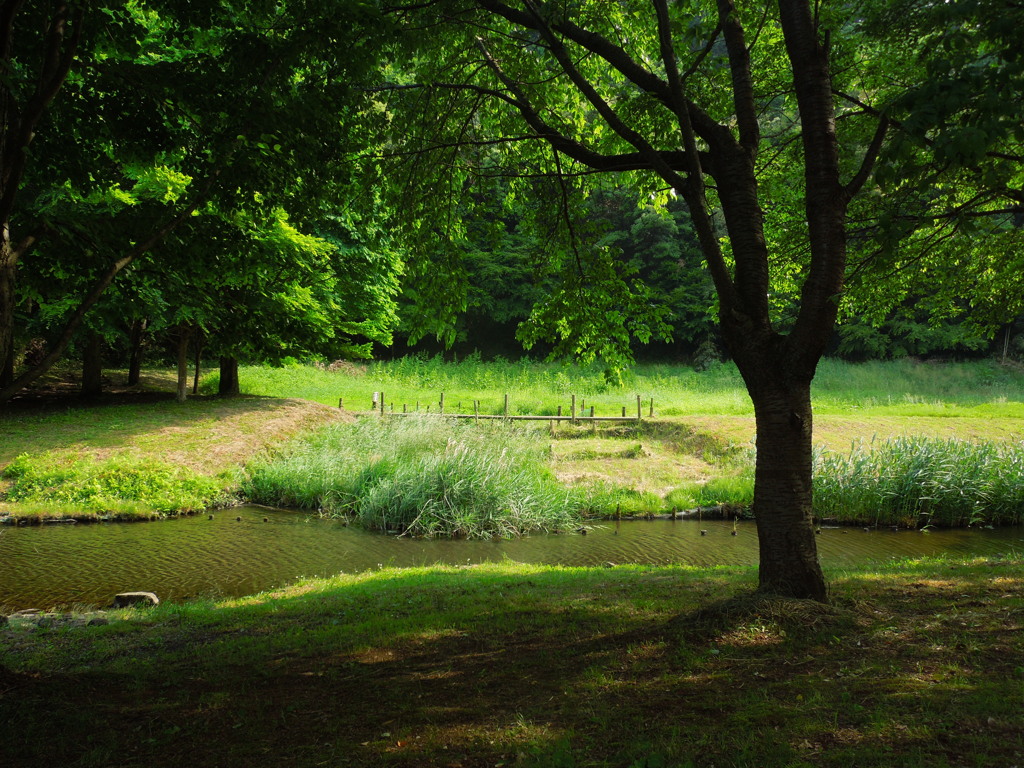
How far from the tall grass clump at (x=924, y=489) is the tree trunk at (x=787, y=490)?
9.46 metres

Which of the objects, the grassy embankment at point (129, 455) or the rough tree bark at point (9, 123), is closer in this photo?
the rough tree bark at point (9, 123)

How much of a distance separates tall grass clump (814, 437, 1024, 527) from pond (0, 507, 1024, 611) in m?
0.49

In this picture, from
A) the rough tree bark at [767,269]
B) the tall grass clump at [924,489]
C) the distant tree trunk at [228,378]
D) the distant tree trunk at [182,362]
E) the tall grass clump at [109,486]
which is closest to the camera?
the rough tree bark at [767,269]

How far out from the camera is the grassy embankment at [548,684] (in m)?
3.05

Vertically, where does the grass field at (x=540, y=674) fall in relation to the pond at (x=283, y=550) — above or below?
above

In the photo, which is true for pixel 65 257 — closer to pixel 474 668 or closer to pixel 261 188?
pixel 261 188

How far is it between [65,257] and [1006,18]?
585 cm

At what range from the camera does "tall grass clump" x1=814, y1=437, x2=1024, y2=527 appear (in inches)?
506

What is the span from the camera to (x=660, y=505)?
46.3 feet

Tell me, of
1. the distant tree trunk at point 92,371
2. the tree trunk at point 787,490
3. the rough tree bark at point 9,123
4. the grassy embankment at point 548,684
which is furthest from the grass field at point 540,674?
the distant tree trunk at point 92,371

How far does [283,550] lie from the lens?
1091cm

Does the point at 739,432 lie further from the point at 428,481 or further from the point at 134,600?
the point at 134,600

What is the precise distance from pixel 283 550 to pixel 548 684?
26.5 ft

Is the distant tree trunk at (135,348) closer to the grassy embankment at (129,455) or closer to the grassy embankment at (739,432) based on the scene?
the grassy embankment at (129,455)
